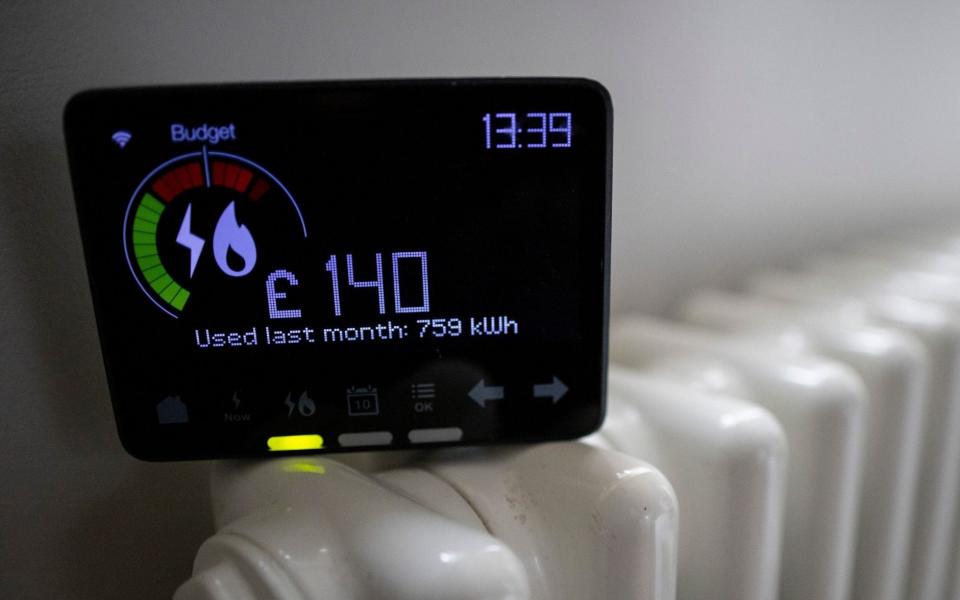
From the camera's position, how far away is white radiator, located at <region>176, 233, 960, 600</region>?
30 centimetres

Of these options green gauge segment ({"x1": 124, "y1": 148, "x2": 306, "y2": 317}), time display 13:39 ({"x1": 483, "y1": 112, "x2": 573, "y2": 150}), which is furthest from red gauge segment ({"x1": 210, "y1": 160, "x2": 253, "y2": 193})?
time display 13:39 ({"x1": 483, "y1": 112, "x2": 573, "y2": 150})

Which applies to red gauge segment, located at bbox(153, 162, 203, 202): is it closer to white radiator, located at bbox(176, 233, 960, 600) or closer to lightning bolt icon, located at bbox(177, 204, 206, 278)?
lightning bolt icon, located at bbox(177, 204, 206, 278)

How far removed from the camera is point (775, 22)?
63 cm

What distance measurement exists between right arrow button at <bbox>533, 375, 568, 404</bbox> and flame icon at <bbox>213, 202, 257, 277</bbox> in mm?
142

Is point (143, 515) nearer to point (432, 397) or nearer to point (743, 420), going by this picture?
point (432, 397)

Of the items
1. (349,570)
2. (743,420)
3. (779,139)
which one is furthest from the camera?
(779,139)

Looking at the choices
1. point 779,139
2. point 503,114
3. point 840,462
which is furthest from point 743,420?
point 779,139

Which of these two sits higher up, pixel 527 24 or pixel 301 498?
pixel 527 24

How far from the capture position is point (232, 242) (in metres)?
0.32

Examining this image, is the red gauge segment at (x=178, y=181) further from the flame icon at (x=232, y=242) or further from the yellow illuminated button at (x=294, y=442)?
the yellow illuminated button at (x=294, y=442)

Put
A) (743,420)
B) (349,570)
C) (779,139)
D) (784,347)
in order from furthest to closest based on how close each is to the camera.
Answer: (779,139)
(784,347)
(743,420)
(349,570)

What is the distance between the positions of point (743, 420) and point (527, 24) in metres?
0.29

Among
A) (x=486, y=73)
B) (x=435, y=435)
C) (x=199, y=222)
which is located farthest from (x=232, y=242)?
(x=486, y=73)

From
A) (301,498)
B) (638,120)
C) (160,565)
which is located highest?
(638,120)
